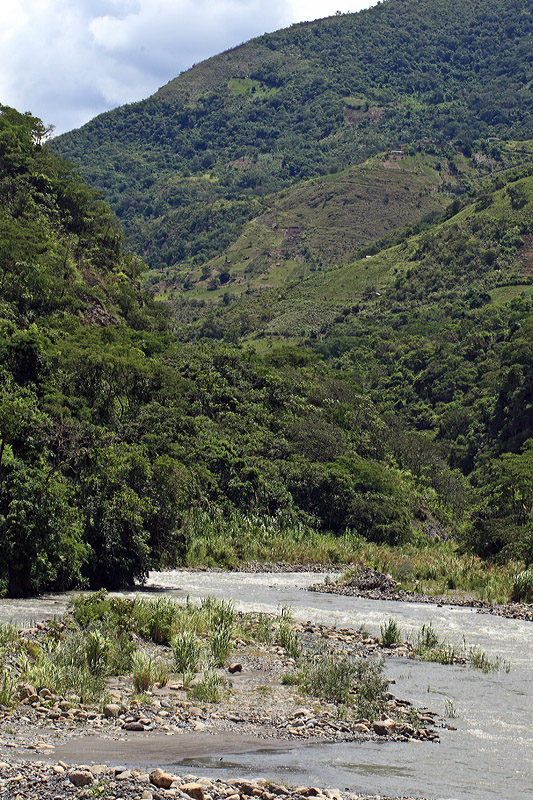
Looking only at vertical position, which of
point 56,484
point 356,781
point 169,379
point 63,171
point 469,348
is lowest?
point 356,781

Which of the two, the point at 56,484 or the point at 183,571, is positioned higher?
the point at 56,484

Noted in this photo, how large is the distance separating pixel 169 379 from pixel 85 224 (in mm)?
38014

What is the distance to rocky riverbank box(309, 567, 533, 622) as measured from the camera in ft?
126

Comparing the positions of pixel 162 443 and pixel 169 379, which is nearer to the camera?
pixel 162 443

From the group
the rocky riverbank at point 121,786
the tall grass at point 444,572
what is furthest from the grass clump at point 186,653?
the tall grass at point 444,572

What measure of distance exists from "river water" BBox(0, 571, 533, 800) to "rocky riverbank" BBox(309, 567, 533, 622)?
1.73 metres

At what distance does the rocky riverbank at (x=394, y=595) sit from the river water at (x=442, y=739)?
68.0 inches

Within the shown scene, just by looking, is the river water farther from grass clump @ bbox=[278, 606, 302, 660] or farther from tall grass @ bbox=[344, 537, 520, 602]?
tall grass @ bbox=[344, 537, 520, 602]

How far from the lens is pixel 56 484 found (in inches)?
1444

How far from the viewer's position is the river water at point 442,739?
1377 centimetres

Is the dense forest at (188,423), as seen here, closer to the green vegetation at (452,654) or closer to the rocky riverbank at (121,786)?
the green vegetation at (452,654)

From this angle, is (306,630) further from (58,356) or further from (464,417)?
(464,417)

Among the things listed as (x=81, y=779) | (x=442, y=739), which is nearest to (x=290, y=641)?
(x=442, y=739)

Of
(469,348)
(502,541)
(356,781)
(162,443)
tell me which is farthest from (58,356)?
(469,348)
